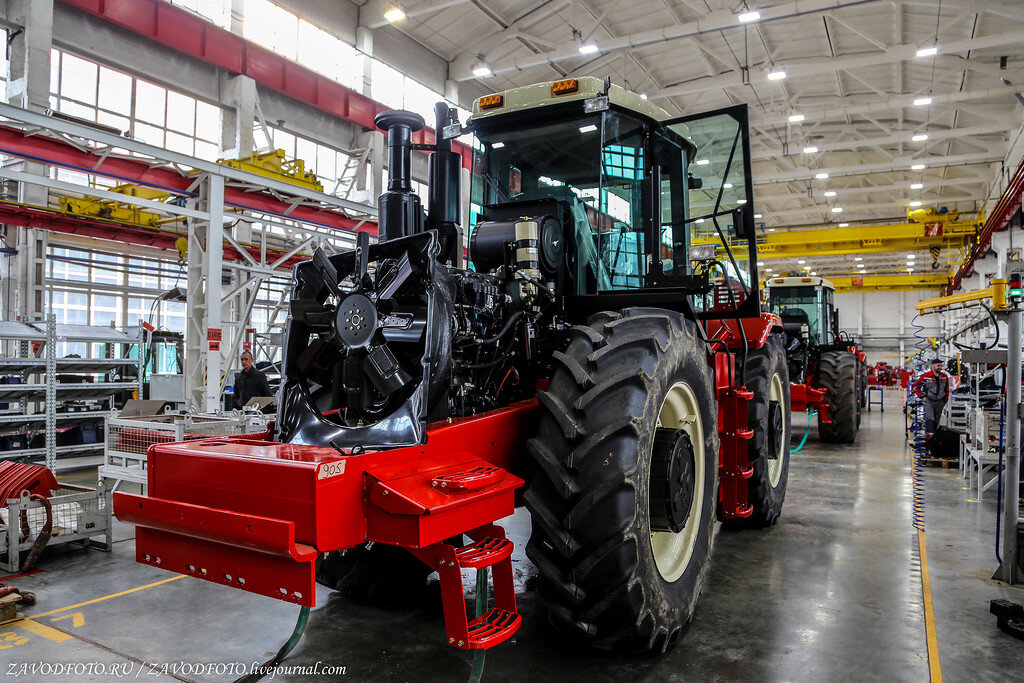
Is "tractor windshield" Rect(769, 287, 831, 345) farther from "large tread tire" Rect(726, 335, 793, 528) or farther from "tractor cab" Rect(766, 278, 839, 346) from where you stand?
"large tread tire" Rect(726, 335, 793, 528)

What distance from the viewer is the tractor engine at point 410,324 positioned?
2.83 m

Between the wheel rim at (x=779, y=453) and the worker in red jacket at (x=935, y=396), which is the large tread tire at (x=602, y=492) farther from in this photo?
the worker in red jacket at (x=935, y=396)

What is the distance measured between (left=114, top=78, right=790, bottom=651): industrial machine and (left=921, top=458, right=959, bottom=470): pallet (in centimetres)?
644

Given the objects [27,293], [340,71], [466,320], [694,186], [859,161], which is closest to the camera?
[466,320]

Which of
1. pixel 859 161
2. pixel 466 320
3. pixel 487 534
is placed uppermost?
pixel 859 161

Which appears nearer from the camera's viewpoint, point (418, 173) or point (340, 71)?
point (340, 71)

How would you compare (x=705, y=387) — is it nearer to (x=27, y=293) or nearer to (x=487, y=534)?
(x=487, y=534)

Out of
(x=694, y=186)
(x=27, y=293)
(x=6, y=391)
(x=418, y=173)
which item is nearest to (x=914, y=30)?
(x=418, y=173)

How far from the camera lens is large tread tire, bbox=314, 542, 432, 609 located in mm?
3953

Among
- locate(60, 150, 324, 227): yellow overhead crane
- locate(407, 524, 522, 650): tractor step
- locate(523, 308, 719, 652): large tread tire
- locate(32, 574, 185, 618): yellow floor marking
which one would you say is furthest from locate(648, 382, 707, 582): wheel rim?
locate(60, 150, 324, 227): yellow overhead crane

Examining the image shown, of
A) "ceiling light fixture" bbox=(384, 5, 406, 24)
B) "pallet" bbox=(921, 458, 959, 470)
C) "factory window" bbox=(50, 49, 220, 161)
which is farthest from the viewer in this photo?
"ceiling light fixture" bbox=(384, 5, 406, 24)

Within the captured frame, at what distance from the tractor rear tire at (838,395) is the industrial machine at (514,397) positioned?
288 inches

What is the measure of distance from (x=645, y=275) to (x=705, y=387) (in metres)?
0.82

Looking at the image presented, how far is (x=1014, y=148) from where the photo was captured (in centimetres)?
1745
